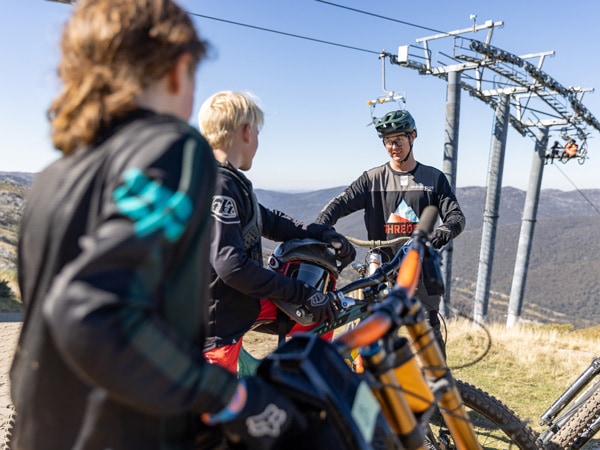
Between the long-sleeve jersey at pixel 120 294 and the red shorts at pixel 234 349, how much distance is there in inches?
52.1

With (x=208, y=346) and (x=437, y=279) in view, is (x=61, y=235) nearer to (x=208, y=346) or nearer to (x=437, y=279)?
(x=437, y=279)

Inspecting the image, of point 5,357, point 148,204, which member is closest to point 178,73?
point 148,204

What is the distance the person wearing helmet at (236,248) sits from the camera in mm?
2295

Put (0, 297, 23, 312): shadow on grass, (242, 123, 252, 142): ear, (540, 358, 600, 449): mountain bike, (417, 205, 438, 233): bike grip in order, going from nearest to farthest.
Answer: (417, 205, 438, 233): bike grip
(242, 123, 252, 142): ear
(540, 358, 600, 449): mountain bike
(0, 297, 23, 312): shadow on grass

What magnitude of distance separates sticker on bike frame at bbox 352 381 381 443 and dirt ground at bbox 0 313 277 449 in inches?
152

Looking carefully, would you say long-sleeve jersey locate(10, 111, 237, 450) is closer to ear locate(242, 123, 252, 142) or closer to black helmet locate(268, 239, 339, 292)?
ear locate(242, 123, 252, 142)

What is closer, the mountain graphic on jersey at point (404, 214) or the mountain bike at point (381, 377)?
the mountain bike at point (381, 377)

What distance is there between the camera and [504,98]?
19266mm

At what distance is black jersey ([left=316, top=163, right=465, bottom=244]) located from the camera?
14.0ft

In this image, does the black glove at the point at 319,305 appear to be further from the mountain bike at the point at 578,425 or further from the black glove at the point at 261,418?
the mountain bike at the point at 578,425

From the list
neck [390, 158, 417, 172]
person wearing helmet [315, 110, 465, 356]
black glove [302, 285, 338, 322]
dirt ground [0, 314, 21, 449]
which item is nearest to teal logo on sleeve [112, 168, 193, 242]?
black glove [302, 285, 338, 322]

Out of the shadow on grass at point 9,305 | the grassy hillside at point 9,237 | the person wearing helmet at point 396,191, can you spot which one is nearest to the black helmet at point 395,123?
the person wearing helmet at point 396,191

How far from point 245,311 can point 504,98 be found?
19.3 meters

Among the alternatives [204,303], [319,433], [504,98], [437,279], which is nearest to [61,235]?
[204,303]
